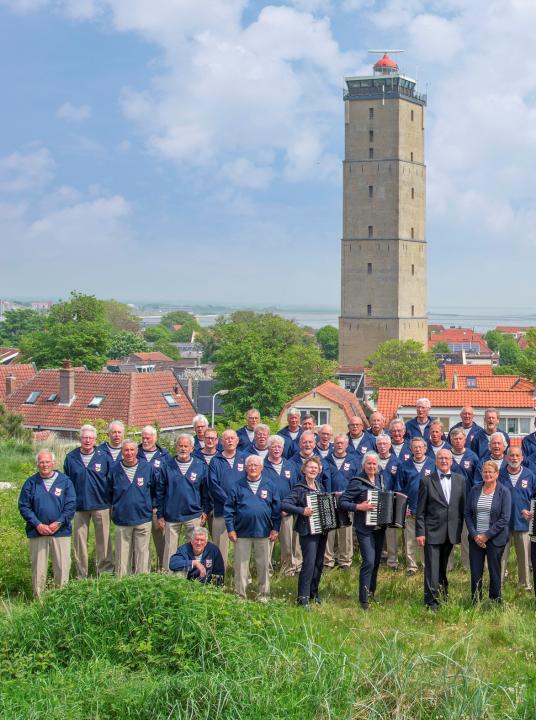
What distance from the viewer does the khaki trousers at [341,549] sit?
12.5m

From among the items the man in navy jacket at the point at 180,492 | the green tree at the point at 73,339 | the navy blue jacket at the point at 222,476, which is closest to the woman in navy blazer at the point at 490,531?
the navy blue jacket at the point at 222,476

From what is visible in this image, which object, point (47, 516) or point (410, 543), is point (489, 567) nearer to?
point (410, 543)

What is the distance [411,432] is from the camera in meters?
13.2

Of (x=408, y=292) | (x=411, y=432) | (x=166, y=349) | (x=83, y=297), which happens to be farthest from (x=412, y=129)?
(x=411, y=432)

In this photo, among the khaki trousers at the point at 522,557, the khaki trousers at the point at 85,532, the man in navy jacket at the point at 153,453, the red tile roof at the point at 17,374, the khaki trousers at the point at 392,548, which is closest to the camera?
the man in navy jacket at the point at 153,453

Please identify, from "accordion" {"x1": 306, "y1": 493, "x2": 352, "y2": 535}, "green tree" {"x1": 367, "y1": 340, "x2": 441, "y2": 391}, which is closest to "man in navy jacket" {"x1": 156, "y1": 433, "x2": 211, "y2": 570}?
"accordion" {"x1": 306, "y1": 493, "x2": 352, "y2": 535}

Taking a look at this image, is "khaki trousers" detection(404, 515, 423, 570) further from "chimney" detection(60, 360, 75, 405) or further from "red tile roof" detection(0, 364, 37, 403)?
"red tile roof" detection(0, 364, 37, 403)

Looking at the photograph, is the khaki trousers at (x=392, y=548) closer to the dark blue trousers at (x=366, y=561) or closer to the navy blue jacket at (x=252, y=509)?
the dark blue trousers at (x=366, y=561)

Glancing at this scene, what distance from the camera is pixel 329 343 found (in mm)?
145125

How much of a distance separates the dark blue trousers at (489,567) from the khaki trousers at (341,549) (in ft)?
6.51

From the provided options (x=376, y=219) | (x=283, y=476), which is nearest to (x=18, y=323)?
(x=376, y=219)

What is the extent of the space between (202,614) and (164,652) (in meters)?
0.46

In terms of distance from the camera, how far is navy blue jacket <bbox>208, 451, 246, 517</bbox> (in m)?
11.5

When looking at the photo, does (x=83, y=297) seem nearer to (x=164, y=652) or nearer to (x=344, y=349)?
(x=344, y=349)
